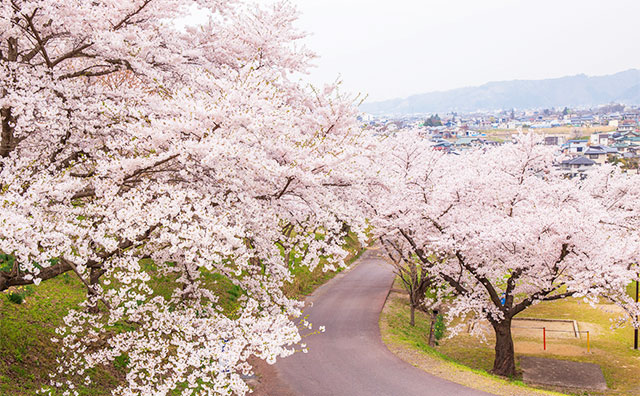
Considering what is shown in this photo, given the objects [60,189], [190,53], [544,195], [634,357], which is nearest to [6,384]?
[60,189]

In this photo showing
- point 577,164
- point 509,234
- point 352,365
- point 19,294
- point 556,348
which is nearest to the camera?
point 19,294

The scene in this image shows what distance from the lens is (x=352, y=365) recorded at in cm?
1420

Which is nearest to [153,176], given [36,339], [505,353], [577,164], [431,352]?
[36,339]

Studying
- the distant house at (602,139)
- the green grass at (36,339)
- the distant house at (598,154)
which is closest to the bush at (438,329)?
the green grass at (36,339)

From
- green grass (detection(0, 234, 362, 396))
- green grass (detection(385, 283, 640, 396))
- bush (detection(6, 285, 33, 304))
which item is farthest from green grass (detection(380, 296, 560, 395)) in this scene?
bush (detection(6, 285, 33, 304))

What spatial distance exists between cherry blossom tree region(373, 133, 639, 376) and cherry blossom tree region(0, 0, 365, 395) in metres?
5.69

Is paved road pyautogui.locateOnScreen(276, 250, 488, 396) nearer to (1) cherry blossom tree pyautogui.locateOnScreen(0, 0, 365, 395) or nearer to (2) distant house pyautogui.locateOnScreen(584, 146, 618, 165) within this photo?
(1) cherry blossom tree pyautogui.locateOnScreen(0, 0, 365, 395)

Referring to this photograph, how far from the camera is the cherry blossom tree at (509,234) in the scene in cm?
1405

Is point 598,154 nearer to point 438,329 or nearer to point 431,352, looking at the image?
point 438,329

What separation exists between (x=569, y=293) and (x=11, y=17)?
15.7 meters

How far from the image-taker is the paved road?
1252cm

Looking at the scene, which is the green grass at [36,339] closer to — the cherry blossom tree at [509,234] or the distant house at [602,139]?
the cherry blossom tree at [509,234]

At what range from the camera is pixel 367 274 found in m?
30.0

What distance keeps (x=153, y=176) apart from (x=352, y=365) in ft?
28.9
